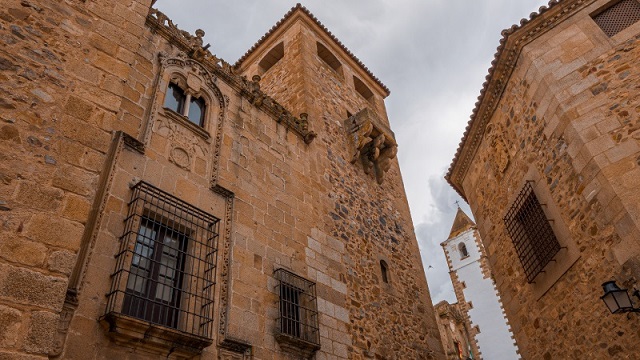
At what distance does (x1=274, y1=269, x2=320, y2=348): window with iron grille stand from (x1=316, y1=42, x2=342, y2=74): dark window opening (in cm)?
851

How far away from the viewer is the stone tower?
29.2 meters

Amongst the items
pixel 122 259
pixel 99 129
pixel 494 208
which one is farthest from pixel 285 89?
pixel 99 129

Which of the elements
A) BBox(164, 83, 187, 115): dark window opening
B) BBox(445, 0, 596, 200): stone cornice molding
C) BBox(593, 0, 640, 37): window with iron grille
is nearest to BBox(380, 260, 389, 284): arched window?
BBox(445, 0, 596, 200): stone cornice molding

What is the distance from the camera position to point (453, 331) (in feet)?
80.4

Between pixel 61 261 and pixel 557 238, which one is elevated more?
pixel 557 238

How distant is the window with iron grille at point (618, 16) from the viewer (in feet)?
24.0

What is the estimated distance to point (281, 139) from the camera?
28.5 ft

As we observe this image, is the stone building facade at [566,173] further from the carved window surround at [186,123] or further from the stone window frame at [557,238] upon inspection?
the carved window surround at [186,123]

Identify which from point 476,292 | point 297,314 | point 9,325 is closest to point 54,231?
point 9,325

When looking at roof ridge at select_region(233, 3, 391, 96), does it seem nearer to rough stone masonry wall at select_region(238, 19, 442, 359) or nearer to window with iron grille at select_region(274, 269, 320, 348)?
rough stone masonry wall at select_region(238, 19, 442, 359)

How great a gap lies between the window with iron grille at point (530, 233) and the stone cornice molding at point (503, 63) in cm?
220

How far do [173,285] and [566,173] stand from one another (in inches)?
238

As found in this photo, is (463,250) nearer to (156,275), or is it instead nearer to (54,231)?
(156,275)

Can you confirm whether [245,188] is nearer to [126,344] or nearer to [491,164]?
[126,344]
